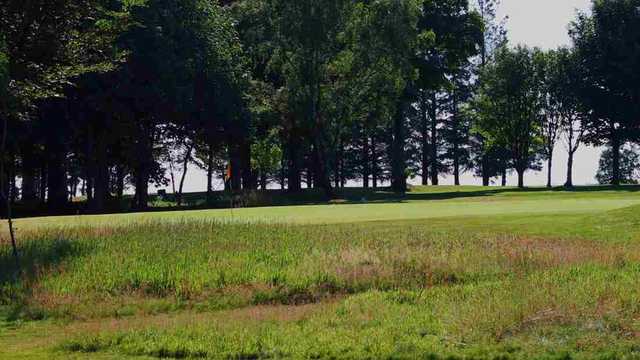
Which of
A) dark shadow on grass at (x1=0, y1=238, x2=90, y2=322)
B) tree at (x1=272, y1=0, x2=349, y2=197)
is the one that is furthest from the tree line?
dark shadow on grass at (x1=0, y1=238, x2=90, y2=322)

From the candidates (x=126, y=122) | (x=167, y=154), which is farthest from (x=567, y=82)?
(x=126, y=122)

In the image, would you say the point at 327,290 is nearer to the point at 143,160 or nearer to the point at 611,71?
the point at 143,160

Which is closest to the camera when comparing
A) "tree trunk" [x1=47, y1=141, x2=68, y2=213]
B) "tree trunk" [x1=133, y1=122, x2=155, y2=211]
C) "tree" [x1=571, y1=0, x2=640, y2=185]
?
"tree trunk" [x1=47, y1=141, x2=68, y2=213]

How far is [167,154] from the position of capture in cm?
8150

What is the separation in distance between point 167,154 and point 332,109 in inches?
Result: 907

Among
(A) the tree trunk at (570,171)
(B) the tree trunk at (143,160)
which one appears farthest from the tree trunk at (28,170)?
(A) the tree trunk at (570,171)

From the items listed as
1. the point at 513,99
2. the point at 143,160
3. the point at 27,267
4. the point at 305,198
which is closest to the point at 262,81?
the point at 305,198

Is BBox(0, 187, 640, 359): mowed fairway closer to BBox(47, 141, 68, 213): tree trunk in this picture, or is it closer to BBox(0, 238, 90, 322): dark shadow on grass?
BBox(0, 238, 90, 322): dark shadow on grass

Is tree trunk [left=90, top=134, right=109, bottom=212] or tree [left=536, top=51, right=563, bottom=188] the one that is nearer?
tree trunk [left=90, top=134, right=109, bottom=212]

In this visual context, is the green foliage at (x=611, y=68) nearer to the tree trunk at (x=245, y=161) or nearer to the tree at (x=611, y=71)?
the tree at (x=611, y=71)

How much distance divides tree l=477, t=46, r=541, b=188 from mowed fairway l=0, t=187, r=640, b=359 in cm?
5431

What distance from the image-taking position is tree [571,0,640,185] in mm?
78125

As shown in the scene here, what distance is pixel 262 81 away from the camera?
237ft

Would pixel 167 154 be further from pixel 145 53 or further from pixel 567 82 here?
pixel 567 82
